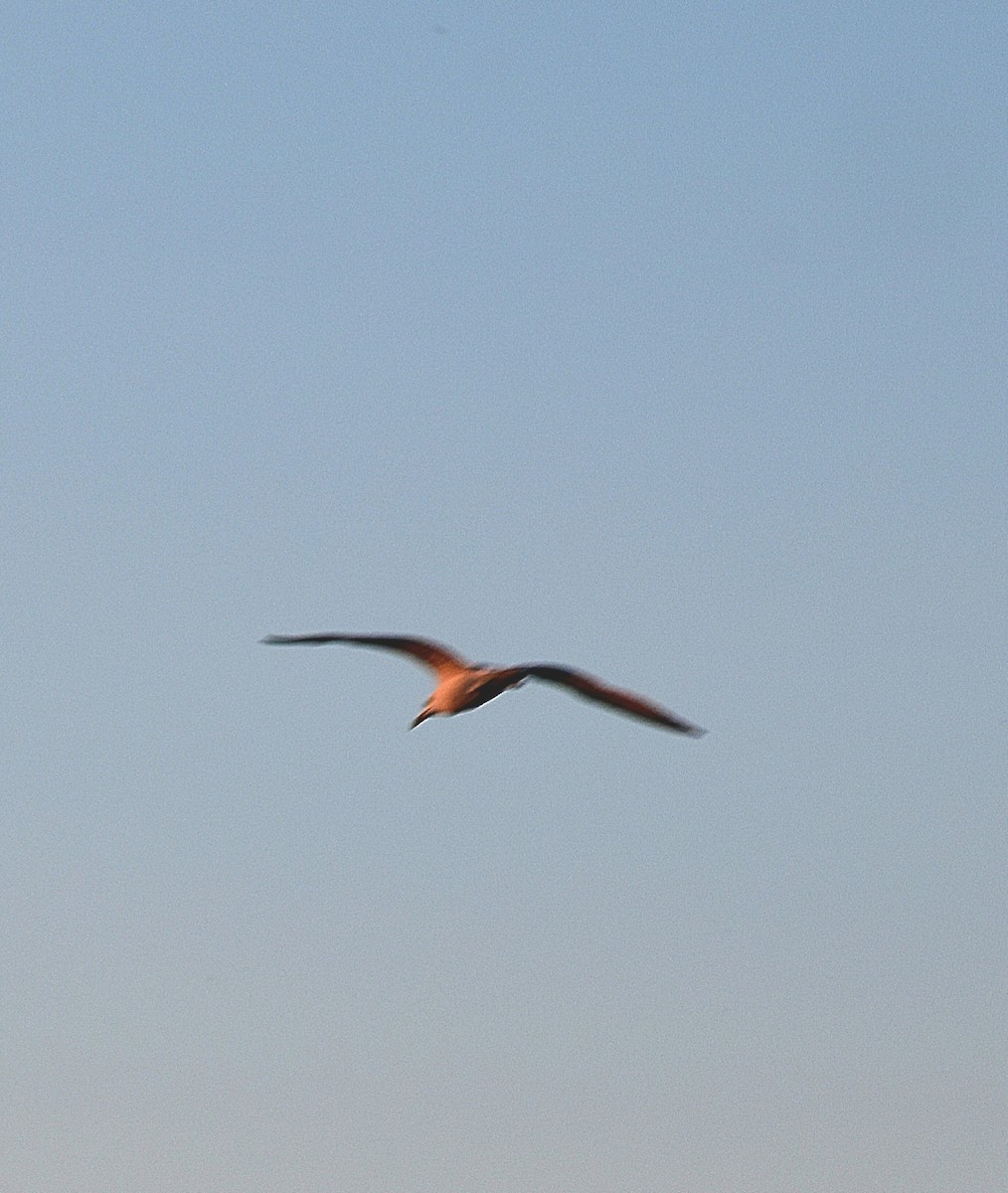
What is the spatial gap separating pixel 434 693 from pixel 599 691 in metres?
6.96

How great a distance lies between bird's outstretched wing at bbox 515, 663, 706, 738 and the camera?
1735 inches

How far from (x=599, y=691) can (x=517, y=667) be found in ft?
7.65

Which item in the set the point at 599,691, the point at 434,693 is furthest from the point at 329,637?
the point at 599,691

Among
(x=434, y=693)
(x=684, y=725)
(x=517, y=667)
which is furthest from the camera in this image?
(x=434, y=693)

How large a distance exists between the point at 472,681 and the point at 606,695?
5.30 m

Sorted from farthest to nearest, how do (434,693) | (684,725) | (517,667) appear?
(434,693), (517,667), (684,725)

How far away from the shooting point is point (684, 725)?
43750mm

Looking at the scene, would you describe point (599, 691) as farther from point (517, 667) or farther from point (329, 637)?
point (329, 637)

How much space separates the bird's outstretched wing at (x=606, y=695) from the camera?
1735 inches

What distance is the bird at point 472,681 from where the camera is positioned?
4428 cm

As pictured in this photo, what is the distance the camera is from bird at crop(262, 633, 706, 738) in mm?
44281

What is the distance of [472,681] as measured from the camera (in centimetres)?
4962

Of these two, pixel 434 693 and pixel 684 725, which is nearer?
pixel 684 725

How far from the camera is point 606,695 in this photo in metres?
44.9
